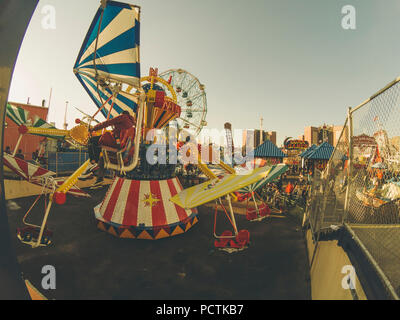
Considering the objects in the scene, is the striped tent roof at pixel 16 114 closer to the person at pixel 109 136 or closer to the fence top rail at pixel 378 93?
the person at pixel 109 136

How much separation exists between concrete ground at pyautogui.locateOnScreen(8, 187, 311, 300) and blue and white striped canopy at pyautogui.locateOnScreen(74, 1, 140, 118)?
172 inches

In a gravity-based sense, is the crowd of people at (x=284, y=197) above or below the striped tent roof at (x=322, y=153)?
below

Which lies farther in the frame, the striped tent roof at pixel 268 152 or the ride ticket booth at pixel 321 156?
the striped tent roof at pixel 268 152

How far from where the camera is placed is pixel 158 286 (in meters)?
4.33

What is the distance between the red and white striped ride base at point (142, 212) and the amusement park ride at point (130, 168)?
1.4 inches

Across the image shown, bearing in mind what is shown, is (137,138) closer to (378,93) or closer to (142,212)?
(142,212)

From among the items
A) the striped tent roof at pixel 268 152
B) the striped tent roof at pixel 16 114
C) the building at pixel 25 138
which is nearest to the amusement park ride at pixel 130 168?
the striped tent roof at pixel 16 114

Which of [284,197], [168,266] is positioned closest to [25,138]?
[168,266]

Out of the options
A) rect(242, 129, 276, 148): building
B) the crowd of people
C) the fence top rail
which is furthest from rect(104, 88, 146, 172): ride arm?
rect(242, 129, 276, 148): building

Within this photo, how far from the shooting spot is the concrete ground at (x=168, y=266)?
415 centimetres

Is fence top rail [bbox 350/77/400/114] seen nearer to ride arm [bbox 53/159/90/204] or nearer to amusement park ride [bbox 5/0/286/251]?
amusement park ride [bbox 5/0/286/251]

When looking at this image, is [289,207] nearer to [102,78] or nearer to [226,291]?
[226,291]

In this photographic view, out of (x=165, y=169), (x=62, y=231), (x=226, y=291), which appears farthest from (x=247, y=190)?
(x=62, y=231)
